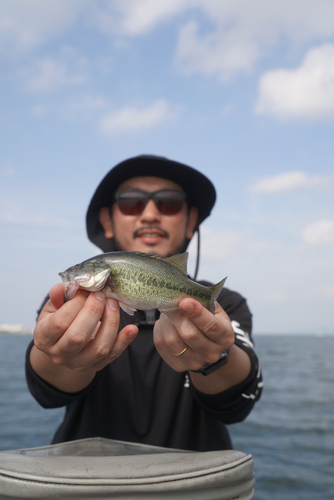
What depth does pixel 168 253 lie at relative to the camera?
4973 millimetres

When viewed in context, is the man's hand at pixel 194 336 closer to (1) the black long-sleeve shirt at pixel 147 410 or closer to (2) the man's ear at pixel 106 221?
(1) the black long-sleeve shirt at pixel 147 410

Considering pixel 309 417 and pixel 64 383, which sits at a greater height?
pixel 64 383

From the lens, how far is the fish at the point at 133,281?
2826 millimetres

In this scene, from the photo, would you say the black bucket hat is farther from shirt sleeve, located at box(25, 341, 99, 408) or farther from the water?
the water

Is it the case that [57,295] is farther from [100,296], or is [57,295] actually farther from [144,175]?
[144,175]

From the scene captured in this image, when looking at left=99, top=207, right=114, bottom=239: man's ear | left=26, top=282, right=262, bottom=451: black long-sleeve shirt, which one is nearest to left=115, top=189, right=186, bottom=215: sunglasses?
left=99, top=207, right=114, bottom=239: man's ear

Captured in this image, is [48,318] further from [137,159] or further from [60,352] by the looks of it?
[137,159]

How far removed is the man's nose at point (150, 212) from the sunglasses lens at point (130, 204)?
69 millimetres

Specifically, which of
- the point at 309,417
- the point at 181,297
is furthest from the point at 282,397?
the point at 181,297

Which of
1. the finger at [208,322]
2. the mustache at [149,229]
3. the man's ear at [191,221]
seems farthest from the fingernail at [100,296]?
the man's ear at [191,221]

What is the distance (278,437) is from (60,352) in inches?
586

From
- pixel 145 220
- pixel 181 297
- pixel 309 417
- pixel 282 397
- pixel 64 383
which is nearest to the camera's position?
pixel 181 297

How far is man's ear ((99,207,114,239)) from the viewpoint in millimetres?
5480

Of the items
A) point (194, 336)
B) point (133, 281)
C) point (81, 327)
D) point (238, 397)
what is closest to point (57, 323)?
point (81, 327)
